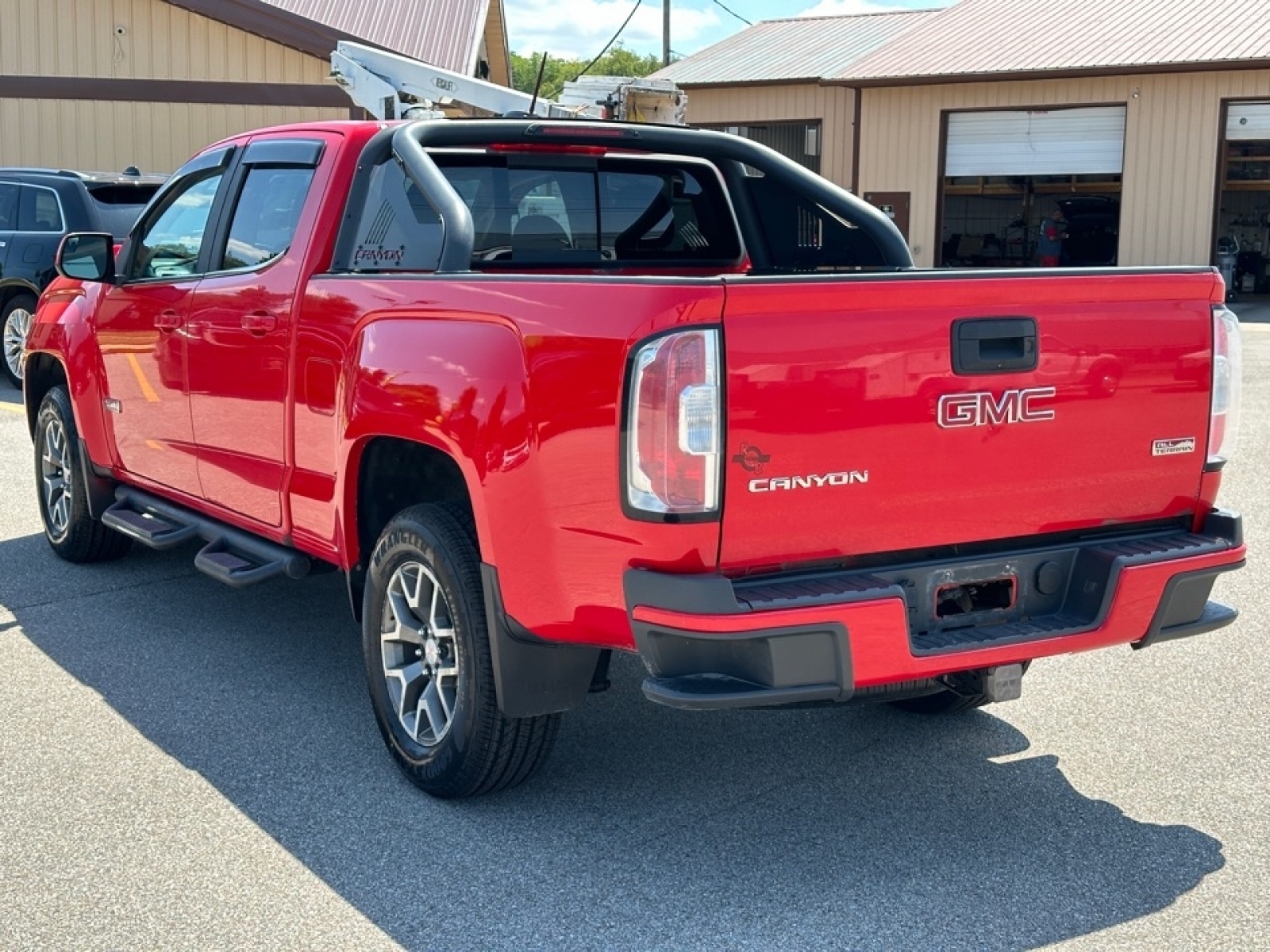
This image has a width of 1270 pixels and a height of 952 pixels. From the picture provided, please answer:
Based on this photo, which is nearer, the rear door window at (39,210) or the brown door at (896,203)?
the rear door window at (39,210)

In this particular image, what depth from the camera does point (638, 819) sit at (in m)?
4.04

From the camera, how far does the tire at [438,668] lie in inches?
154

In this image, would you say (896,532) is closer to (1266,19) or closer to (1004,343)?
(1004,343)

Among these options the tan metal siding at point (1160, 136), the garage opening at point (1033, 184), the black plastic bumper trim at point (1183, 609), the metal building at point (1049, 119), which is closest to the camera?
the black plastic bumper trim at point (1183, 609)

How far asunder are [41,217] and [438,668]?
10.7 metres

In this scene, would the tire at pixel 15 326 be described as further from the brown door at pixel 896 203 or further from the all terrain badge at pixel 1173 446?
the brown door at pixel 896 203

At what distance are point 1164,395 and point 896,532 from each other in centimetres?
90

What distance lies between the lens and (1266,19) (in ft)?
80.8

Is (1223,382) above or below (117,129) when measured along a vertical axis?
below

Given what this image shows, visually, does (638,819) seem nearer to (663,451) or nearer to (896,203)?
(663,451)

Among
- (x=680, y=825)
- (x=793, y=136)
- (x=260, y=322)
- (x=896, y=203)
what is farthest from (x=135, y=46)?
(x=680, y=825)

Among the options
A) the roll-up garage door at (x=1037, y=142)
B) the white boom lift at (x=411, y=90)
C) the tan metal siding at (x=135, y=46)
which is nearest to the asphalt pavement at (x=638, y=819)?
the white boom lift at (x=411, y=90)

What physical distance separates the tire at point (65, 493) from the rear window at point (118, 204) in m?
6.27

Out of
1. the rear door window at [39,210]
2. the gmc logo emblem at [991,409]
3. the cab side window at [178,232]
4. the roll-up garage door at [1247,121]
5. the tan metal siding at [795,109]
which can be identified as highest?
the tan metal siding at [795,109]
